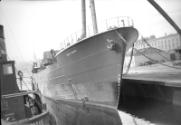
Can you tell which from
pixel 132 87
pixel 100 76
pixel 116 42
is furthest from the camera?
→ pixel 132 87

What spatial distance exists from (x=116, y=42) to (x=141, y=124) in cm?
355

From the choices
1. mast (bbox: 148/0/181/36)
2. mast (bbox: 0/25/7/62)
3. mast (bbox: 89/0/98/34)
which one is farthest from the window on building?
mast (bbox: 148/0/181/36)

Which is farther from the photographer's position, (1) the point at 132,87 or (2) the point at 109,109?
(1) the point at 132,87

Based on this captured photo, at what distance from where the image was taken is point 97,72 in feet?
28.7

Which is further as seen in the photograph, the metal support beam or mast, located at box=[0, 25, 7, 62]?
the metal support beam

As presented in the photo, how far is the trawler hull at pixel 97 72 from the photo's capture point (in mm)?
8055

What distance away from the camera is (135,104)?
34.9 feet

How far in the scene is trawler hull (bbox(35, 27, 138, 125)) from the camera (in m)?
8.05

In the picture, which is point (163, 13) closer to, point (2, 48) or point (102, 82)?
point (102, 82)

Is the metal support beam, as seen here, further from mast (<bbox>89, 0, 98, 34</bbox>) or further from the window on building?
the window on building

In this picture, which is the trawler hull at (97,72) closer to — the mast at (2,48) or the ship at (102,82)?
the ship at (102,82)

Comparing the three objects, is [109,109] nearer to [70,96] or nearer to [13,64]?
[70,96]

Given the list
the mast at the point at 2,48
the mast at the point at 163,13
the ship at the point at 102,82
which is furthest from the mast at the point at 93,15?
the mast at the point at 2,48

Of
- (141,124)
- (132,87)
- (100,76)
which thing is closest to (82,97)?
(100,76)
